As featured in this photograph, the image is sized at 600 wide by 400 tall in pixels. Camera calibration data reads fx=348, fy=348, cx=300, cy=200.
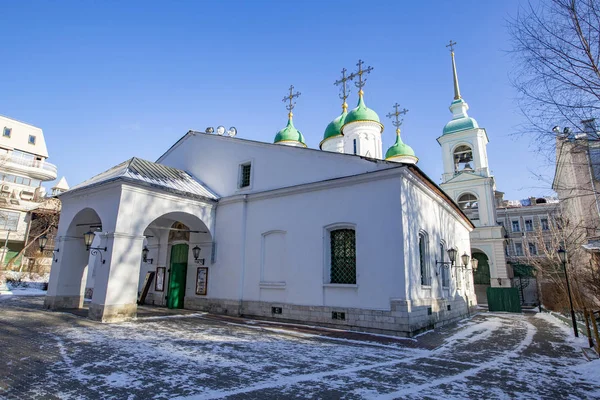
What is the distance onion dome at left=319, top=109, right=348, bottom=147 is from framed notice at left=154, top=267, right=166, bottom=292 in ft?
49.0

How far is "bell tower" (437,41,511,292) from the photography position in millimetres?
28141

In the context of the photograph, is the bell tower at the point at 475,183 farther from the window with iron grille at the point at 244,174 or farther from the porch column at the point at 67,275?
the porch column at the point at 67,275

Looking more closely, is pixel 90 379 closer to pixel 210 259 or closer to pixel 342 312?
pixel 342 312

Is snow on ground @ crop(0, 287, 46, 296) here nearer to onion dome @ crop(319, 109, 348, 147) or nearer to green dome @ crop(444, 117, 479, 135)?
onion dome @ crop(319, 109, 348, 147)

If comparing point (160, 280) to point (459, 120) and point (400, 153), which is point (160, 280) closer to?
point (400, 153)

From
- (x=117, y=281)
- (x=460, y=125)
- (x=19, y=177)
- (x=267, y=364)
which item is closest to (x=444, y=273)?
(x=267, y=364)

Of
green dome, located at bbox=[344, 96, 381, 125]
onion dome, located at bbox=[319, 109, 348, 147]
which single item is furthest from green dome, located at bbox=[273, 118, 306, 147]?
green dome, located at bbox=[344, 96, 381, 125]

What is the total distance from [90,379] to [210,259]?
392 inches

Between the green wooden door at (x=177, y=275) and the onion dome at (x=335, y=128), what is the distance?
45.6ft

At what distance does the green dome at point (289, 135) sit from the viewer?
85.1 ft

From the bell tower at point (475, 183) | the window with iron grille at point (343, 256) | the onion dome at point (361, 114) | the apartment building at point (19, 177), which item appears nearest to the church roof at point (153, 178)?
the window with iron grille at point (343, 256)

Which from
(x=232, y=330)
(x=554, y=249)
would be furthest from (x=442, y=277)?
(x=554, y=249)

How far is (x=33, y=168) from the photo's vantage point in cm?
4028

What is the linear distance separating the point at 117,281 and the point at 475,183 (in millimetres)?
27646
